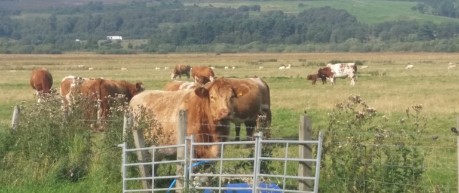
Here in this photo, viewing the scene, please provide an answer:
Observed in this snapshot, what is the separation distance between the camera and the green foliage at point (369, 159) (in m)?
10.2

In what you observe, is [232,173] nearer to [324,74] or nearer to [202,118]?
[202,118]

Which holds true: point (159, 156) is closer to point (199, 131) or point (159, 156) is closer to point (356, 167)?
point (199, 131)

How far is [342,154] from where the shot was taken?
10.6 metres

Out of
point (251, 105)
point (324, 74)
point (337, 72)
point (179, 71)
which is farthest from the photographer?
point (179, 71)

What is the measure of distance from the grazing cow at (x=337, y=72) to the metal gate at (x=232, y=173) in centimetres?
3489

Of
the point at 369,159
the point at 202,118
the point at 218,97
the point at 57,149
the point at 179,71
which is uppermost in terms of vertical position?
the point at 218,97

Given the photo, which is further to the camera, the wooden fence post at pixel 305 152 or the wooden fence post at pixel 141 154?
the wooden fence post at pixel 141 154

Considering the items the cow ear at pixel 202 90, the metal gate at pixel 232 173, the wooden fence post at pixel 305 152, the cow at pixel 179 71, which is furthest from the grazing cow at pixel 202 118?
the cow at pixel 179 71

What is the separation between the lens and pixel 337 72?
161ft

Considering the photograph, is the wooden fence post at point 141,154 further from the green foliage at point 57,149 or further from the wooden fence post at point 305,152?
the wooden fence post at point 305,152

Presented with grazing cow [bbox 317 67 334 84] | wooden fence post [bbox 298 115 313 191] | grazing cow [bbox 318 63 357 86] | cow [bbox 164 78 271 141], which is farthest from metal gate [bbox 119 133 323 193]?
grazing cow [bbox 318 63 357 86]

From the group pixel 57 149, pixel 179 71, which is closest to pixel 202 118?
pixel 57 149

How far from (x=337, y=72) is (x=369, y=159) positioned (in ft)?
128

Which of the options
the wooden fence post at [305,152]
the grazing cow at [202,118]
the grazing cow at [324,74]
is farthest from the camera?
the grazing cow at [324,74]
